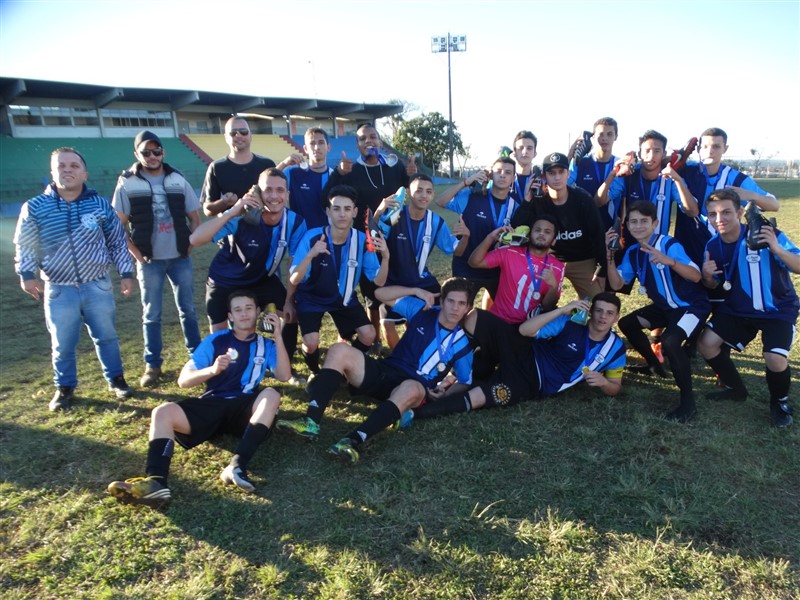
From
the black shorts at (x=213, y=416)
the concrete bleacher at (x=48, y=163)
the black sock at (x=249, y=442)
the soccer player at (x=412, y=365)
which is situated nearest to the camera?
the black sock at (x=249, y=442)

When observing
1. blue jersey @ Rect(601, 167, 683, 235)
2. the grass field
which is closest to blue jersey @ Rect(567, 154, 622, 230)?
blue jersey @ Rect(601, 167, 683, 235)

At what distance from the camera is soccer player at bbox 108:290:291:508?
10.5ft

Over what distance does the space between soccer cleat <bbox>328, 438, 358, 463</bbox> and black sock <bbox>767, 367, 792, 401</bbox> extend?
318 cm

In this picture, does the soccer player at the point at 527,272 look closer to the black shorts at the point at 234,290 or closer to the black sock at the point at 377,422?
the black sock at the point at 377,422

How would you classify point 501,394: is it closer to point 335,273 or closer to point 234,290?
point 335,273

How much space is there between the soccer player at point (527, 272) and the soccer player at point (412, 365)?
1.77ft

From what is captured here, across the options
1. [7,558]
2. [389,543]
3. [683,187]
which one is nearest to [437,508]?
[389,543]

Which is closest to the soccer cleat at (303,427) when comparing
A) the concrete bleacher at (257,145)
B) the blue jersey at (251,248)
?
the blue jersey at (251,248)

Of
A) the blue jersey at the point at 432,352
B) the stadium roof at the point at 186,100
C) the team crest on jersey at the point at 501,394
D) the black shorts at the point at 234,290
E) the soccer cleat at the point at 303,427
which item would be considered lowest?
the team crest on jersey at the point at 501,394

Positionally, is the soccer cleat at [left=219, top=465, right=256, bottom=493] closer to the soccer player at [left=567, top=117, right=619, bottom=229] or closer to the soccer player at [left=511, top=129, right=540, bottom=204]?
the soccer player at [left=511, top=129, right=540, bottom=204]

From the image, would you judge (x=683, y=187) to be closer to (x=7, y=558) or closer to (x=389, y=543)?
(x=389, y=543)

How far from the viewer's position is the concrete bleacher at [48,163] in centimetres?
2435

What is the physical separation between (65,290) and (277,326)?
2030 mm

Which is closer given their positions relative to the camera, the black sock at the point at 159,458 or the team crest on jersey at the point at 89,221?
the black sock at the point at 159,458
